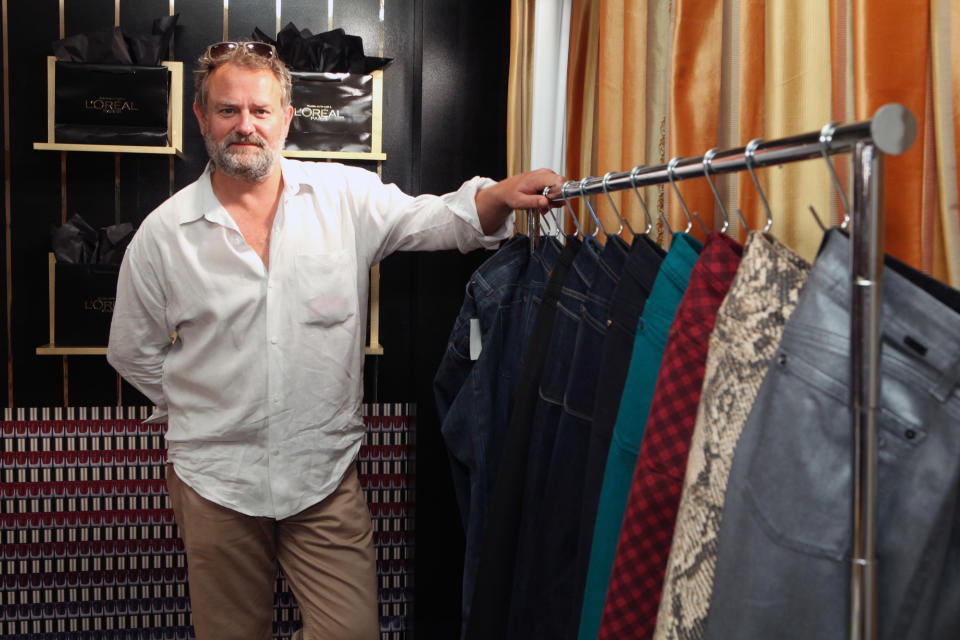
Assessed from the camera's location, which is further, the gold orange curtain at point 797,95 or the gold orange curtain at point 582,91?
the gold orange curtain at point 582,91

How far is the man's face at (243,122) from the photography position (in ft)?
6.81

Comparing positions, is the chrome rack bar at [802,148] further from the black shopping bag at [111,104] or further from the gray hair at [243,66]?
the black shopping bag at [111,104]

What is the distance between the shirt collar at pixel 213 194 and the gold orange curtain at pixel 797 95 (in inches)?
40.1

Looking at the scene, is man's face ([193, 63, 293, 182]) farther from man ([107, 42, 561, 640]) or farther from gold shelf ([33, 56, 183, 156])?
gold shelf ([33, 56, 183, 156])

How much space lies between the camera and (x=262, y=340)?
2064 millimetres

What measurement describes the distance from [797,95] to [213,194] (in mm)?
1582

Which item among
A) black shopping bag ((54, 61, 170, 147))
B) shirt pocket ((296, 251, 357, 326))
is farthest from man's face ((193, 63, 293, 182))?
black shopping bag ((54, 61, 170, 147))

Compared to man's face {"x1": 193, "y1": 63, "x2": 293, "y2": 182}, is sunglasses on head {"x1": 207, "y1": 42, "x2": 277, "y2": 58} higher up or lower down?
higher up

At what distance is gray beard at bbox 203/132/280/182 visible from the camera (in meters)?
2.07

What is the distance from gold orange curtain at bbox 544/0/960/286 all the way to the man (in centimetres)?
64

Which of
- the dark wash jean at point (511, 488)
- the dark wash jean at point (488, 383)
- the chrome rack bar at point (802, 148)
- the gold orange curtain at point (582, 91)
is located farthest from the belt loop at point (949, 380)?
the gold orange curtain at point (582, 91)

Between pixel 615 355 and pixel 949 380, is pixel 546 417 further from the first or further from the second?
pixel 949 380

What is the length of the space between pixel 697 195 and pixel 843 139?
56cm

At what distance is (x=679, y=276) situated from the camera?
3.21ft
